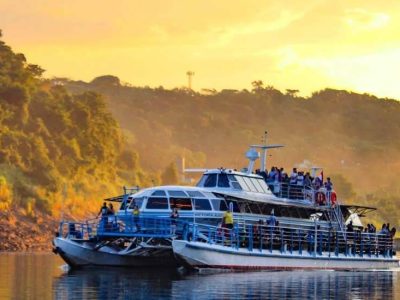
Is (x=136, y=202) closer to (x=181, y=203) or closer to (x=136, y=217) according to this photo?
(x=181, y=203)

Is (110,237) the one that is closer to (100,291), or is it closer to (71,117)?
(100,291)

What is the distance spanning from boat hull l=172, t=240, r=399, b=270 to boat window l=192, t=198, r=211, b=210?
10.0 feet

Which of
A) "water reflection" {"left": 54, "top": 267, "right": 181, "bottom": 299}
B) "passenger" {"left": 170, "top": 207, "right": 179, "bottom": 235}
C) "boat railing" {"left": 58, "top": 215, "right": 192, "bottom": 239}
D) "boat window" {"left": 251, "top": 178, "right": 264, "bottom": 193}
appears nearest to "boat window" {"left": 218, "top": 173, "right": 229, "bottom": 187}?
"boat window" {"left": 251, "top": 178, "right": 264, "bottom": 193}

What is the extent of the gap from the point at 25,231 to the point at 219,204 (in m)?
33.4

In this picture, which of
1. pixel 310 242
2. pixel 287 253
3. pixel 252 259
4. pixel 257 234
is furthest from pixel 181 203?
pixel 310 242

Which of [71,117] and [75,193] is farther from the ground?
[71,117]

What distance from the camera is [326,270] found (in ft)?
216

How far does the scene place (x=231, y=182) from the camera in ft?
209

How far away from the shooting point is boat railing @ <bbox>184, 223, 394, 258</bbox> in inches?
2346

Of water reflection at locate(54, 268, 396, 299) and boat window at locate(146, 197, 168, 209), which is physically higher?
boat window at locate(146, 197, 168, 209)

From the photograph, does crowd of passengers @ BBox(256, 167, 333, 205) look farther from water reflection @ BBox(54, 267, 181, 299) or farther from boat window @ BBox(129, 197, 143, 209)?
water reflection @ BBox(54, 267, 181, 299)

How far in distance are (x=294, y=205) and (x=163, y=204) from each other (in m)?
8.24

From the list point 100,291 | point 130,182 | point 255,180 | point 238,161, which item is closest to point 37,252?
point 255,180

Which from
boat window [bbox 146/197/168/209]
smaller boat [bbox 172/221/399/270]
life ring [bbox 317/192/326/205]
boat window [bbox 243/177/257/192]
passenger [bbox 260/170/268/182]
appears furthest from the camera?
life ring [bbox 317/192/326/205]
